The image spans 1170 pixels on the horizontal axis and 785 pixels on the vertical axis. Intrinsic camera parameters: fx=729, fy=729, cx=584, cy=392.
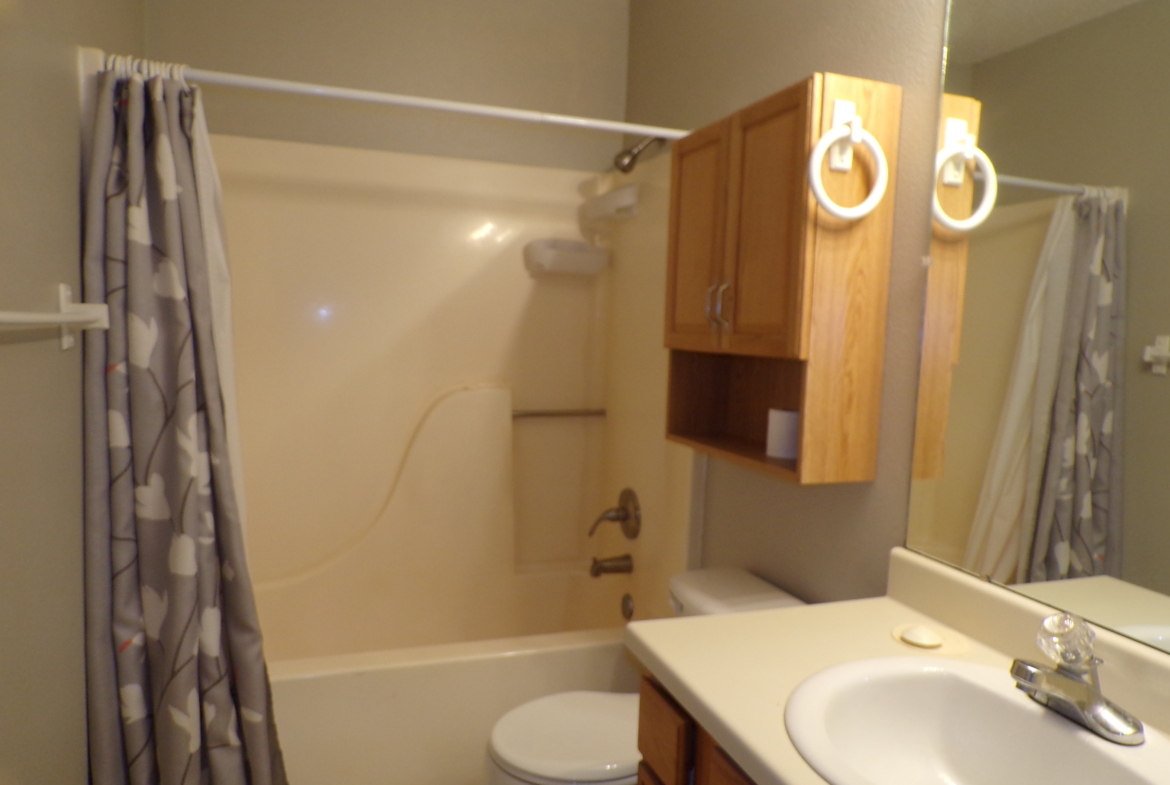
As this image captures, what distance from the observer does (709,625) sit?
1120 millimetres

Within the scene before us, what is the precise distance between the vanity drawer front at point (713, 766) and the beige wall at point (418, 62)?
2136 millimetres

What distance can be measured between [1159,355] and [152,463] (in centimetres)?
165

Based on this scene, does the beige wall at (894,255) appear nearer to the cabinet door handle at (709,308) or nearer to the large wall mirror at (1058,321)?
the large wall mirror at (1058,321)

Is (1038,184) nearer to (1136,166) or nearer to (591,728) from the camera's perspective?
(1136,166)

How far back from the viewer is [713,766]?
0.92m

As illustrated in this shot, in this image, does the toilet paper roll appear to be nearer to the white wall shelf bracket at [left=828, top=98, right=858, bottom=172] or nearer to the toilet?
the toilet

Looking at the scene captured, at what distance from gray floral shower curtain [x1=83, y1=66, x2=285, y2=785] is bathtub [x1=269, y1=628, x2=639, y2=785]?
0.21 m

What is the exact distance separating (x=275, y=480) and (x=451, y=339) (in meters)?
0.75

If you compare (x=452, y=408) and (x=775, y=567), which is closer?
(x=775, y=567)

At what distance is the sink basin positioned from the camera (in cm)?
80

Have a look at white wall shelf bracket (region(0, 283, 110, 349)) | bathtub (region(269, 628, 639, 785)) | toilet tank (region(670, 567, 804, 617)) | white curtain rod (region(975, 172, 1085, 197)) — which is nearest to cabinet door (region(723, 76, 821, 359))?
white curtain rod (region(975, 172, 1085, 197))

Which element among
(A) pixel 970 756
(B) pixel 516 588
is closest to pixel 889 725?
(A) pixel 970 756

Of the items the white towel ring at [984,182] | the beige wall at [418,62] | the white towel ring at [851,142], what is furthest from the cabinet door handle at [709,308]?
the beige wall at [418,62]

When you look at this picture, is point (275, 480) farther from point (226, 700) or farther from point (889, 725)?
point (889, 725)
